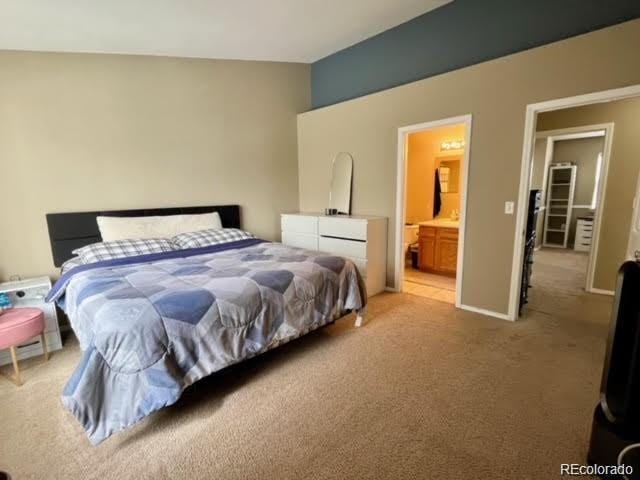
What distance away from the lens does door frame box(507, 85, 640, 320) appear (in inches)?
92.8

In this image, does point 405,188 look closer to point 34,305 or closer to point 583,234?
point 34,305

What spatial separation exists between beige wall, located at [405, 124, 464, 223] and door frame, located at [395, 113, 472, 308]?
123 centimetres

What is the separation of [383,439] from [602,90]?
9.59ft

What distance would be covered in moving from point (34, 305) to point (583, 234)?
826 centimetres

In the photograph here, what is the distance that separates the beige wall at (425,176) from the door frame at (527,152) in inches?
82.5

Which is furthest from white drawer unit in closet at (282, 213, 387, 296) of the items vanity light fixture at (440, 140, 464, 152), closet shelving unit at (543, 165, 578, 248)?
closet shelving unit at (543, 165, 578, 248)

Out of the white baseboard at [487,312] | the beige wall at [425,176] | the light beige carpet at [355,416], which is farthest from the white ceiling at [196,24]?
the white baseboard at [487,312]

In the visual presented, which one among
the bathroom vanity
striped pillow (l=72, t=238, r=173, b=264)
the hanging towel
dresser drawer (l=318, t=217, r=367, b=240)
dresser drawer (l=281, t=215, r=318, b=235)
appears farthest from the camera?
the hanging towel

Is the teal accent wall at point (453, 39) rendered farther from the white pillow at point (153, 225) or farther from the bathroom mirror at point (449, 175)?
the white pillow at point (153, 225)

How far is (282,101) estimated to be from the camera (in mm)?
4418

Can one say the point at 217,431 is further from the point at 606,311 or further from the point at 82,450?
the point at 606,311

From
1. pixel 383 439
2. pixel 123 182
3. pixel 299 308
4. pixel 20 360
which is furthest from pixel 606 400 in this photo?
pixel 123 182

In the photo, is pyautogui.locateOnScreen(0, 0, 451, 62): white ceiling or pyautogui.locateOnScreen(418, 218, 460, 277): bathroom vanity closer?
pyautogui.locateOnScreen(0, 0, 451, 62): white ceiling

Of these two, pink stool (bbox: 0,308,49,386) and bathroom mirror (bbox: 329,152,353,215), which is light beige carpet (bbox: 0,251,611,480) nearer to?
pink stool (bbox: 0,308,49,386)
